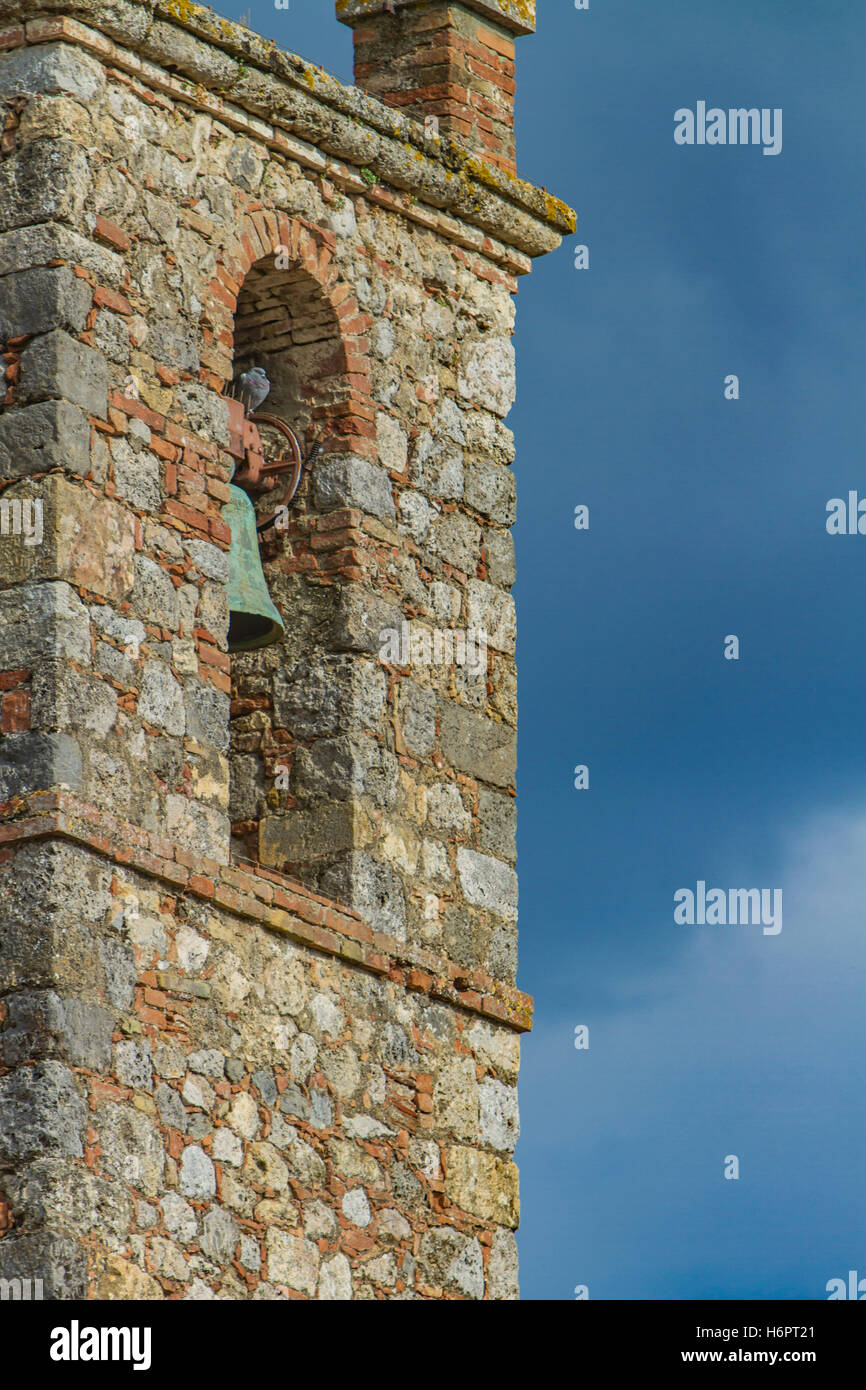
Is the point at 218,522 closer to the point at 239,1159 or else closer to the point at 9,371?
the point at 9,371

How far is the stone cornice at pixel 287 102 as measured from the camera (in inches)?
Result: 563

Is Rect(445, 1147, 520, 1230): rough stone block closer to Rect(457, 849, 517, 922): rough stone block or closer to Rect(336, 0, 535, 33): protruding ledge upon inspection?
Rect(457, 849, 517, 922): rough stone block

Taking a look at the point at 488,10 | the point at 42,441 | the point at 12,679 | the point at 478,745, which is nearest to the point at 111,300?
the point at 42,441

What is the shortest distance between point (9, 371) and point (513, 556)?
2823 millimetres

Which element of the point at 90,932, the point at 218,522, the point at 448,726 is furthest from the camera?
the point at 448,726

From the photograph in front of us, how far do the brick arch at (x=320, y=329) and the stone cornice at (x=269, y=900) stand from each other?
1.84 metres

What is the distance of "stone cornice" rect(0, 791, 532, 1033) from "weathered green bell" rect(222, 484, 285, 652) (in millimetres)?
982

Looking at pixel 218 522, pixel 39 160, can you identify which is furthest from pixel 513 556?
pixel 39 160

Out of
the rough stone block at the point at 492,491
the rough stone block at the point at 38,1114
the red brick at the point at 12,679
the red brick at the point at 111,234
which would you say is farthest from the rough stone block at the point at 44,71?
the rough stone block at the point at 38,1114

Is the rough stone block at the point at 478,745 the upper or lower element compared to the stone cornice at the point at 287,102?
lower

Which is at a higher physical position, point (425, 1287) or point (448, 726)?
point (448, 726)

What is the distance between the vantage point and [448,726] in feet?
50.7

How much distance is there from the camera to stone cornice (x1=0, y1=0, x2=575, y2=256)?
47.0 feet

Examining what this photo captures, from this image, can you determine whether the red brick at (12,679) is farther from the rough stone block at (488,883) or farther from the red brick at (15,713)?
the rough stone block at (488,883)
